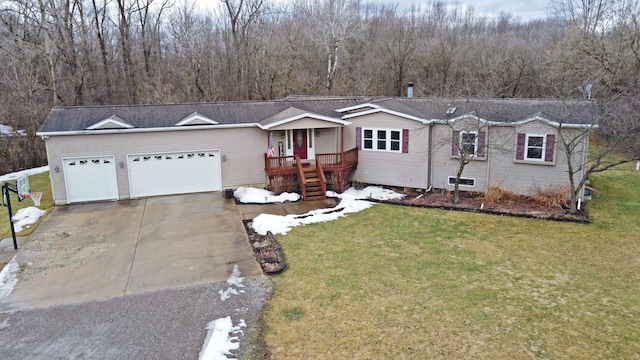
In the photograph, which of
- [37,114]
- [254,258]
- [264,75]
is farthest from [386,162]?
[37,114]

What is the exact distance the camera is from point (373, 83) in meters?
36.8

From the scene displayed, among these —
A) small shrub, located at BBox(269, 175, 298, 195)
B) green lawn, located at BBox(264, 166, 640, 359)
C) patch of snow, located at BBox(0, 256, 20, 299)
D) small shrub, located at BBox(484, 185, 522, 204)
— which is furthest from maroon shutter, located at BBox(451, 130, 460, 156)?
patch of snow, located at BBox(0, 256, 20, 299)

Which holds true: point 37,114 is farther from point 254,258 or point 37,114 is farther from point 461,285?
point 461,285

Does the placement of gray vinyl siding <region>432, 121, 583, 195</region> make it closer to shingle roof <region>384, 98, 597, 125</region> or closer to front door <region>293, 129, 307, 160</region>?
shingle roof <region>384, 98, 597, 125</region>

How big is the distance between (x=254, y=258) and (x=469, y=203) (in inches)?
338

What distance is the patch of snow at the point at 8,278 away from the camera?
10148mm

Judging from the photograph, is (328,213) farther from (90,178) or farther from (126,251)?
(90,178)

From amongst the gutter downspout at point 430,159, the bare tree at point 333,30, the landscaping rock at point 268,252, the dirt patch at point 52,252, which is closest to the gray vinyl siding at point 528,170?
the gutter downspout at point 430,159

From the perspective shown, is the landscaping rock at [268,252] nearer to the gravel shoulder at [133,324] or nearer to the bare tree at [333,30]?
the gravel shoulder at [133,324]

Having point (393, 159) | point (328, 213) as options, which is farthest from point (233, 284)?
point (393, 159)

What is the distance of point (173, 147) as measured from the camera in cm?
1800

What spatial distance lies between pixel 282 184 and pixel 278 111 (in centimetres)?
346

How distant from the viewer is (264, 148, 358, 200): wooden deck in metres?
17.7

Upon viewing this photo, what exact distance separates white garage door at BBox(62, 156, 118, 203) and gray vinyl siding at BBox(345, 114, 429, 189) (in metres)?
9.66
